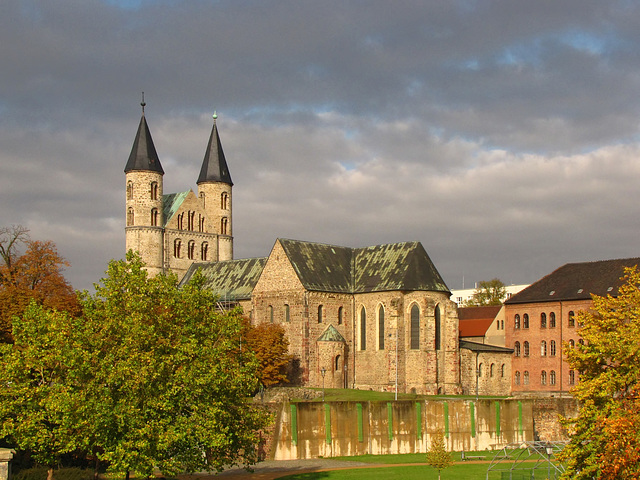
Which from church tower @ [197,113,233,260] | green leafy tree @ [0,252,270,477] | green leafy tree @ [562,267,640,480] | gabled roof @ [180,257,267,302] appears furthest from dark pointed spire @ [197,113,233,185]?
green leafy tree @ [562,267,640,480]

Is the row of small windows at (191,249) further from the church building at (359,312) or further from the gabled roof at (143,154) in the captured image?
the church building at (359,312)

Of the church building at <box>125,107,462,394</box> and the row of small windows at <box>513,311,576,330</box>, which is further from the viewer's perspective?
the row of small windows at <box>513,311,576,330</box>

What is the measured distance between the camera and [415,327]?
79500 millimetres

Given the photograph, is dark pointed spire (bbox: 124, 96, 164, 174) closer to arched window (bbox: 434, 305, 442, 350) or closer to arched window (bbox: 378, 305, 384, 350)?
arched window (bbox: 378, 305, 384, 350)

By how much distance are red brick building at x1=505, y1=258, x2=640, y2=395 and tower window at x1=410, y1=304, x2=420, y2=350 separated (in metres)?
14.2

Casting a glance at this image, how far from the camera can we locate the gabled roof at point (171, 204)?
4316 inches

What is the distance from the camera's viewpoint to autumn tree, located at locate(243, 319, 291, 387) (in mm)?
74625

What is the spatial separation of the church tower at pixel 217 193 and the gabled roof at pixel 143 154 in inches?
337

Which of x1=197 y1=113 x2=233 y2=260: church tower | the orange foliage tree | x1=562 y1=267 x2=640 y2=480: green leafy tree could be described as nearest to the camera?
x1=562 y1=267 x2=640 y2=480: green leafy tree

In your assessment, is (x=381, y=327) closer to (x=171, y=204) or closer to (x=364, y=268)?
(x=364, y=268)

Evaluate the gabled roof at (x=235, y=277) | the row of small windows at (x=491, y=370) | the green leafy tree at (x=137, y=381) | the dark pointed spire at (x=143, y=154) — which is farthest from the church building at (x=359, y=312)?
the green leafy tree at (x=137, y=381)

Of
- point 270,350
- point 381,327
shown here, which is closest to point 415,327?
point 381,327

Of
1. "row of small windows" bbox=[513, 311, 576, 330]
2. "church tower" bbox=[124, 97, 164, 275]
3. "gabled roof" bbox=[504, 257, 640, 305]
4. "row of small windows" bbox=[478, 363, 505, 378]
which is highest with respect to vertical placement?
"church tower" bbox=[124, 97, 164, 275]

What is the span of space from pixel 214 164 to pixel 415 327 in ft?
146
